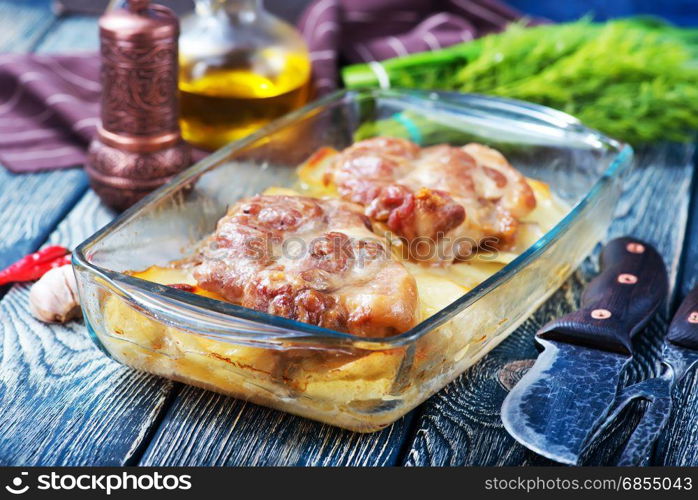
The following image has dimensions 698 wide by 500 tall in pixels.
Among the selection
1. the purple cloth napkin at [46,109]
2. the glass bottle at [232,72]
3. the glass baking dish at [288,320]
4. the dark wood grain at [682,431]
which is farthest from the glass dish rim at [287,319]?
the purple cloth napkin at [46,109]

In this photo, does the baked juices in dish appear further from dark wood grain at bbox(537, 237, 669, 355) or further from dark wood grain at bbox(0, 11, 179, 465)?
dark wood grain at bbox(537, 237, 669, 355)

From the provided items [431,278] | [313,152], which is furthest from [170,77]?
[431,278]

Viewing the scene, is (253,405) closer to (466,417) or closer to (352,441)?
(352,441)

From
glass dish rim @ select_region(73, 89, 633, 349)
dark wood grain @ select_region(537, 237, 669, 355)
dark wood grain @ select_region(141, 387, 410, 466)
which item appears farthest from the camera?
dark wood grain @ select_region(537, 237, 669, 355)

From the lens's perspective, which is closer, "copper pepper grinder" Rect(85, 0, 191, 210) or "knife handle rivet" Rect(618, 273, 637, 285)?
"knife handle rivet" Rect(618, 273, 637, 285)

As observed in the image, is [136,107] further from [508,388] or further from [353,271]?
[508,388]

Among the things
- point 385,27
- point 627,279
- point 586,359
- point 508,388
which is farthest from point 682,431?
point 385,27

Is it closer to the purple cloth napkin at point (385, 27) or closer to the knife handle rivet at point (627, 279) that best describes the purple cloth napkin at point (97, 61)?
the purple cloth napkin at point (385, 27)

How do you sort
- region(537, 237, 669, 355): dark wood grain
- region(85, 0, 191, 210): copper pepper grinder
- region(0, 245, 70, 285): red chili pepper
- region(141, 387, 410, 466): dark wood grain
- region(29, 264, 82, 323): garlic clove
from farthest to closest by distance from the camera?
region(85, 0, 191, 210): copper pepper grinder
region(0, 245, 70, 285): red chili pepper
region(29, 264, 82, 323): garlic clove
region(537, 237, 669, 355): dark wood grain
region(141, 387, 410, 466): dark wood grain

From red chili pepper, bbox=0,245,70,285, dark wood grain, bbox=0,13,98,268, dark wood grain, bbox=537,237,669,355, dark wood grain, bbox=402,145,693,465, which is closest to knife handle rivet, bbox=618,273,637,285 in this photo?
dark wood grain, bbox=537,237,669,355
